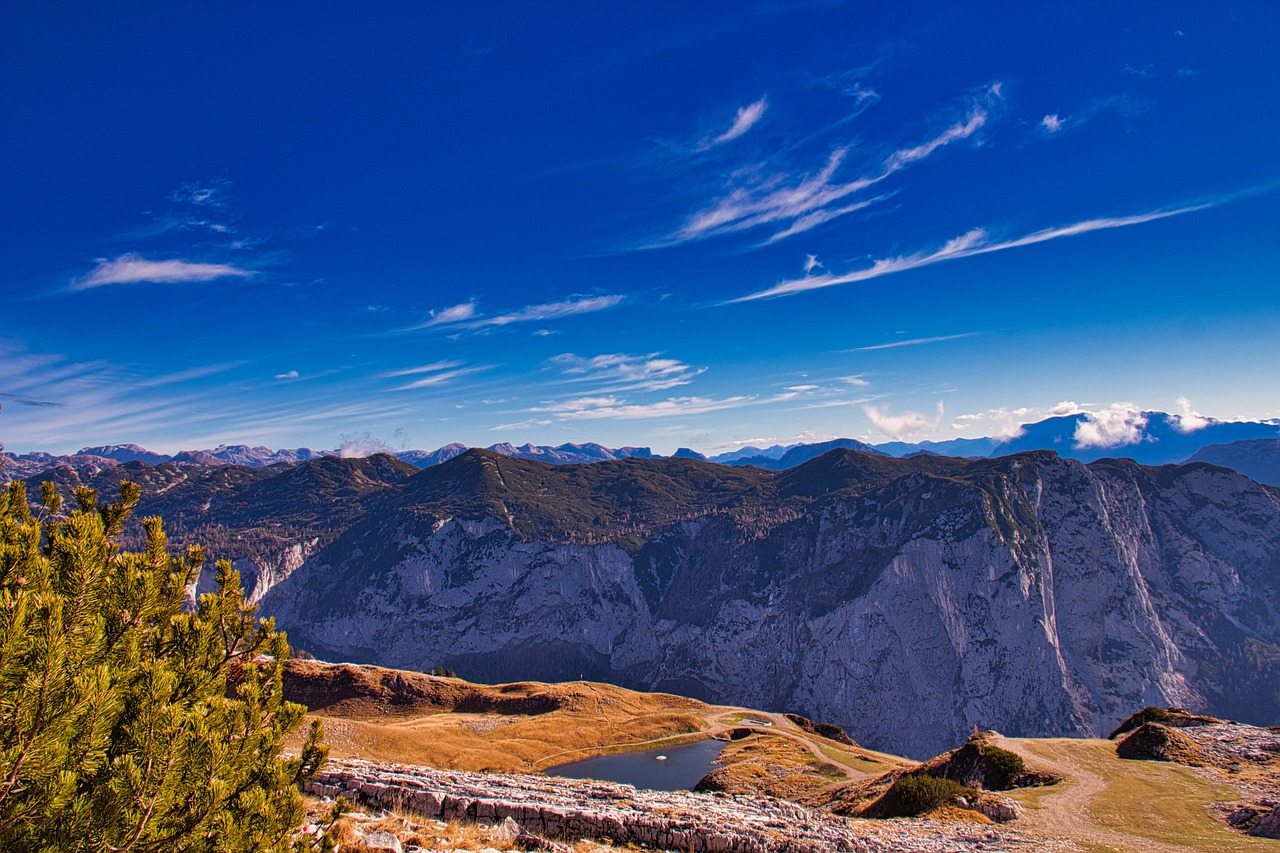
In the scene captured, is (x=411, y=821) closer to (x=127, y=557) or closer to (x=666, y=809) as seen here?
(x=666, y=809)

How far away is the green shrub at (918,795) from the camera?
117 feet

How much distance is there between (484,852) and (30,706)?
14.4 metres

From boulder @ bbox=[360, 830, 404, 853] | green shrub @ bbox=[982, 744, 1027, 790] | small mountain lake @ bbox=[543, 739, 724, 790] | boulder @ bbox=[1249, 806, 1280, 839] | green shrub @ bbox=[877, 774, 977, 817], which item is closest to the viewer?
boulder @ bbox=[360, 830, 404, 853]

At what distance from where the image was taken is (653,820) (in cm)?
2588

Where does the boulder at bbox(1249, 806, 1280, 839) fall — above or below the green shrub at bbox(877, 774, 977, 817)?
above

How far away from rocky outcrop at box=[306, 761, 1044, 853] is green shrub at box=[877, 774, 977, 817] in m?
3.95

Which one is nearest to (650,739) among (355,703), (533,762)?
(533,762)

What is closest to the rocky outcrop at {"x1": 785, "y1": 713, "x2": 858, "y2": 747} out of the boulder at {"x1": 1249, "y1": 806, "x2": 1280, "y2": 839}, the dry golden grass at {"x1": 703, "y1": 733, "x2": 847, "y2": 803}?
the dry golden grass at {"x1": 703, "y1": 733, "x2": 847, "y2": 803}

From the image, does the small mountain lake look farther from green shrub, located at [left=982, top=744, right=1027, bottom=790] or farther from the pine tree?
the pine tree

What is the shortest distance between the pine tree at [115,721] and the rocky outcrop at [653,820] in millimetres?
16046

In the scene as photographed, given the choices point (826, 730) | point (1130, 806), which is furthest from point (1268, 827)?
point (826, 730)

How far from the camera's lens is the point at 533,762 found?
74312mm

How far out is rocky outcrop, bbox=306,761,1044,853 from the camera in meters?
24.6

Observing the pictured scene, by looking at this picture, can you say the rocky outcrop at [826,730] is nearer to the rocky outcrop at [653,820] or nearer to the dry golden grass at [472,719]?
the dry golden grass at [472,719]
